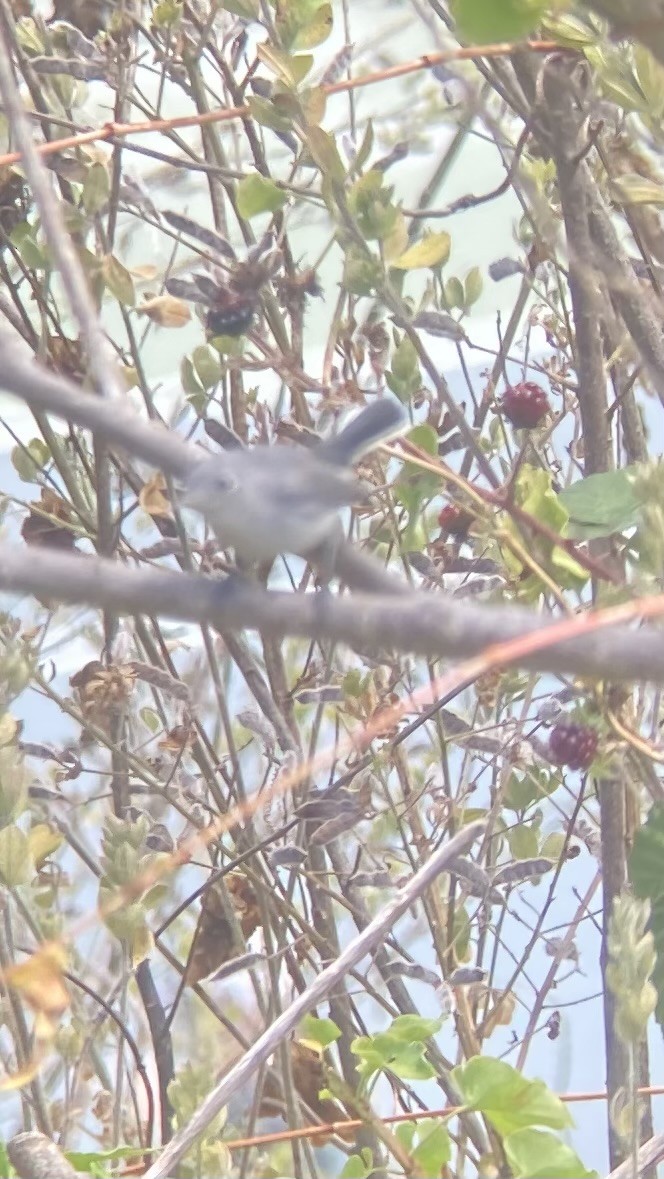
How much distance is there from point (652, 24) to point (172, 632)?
76cm

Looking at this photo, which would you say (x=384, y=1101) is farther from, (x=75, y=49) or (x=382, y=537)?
(x=75, y=49)

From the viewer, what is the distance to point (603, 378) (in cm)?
62

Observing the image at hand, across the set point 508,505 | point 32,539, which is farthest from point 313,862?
point 508,505

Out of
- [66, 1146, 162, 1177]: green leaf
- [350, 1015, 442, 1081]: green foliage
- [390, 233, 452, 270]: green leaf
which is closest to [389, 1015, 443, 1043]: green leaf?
[350, 1015, 442, 1081]: green foliage

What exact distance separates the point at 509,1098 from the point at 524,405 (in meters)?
0.32

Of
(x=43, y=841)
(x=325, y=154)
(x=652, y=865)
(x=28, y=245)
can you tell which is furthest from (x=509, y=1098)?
(x=28, y=245)

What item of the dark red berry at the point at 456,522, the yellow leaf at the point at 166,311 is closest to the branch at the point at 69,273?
the yellow leaf at the point at 166,311

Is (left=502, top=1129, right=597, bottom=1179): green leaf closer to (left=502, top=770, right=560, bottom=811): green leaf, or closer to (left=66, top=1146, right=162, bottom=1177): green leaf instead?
(left=66, top=1146, right=162, bottom=1177): green leaf

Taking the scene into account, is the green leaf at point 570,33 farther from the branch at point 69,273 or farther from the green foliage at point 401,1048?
the green foliage at point 401,1048

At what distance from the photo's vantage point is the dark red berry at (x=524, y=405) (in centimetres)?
59

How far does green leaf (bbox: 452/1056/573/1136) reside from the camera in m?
0.43

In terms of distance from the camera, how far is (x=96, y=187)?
0.60 m

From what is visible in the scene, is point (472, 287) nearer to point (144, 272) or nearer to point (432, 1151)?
point (144, 272)

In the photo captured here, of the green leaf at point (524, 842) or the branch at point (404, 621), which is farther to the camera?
the green leaf at point (524, 842)
